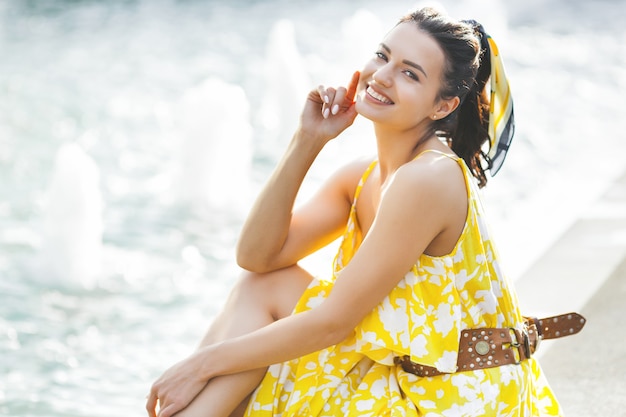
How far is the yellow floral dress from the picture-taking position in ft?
6.19

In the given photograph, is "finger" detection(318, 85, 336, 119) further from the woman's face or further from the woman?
the woman's face

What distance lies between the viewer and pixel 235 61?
365 inches

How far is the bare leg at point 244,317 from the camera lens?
1.99 metres

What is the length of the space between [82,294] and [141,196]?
1.43 m

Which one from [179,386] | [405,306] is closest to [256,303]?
[179,386]

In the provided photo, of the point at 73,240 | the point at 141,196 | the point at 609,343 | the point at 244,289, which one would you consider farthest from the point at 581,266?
the point at 141,196

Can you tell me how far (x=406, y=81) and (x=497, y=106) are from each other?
0.72 ft

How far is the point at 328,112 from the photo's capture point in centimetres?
219

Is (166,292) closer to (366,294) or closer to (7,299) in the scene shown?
(7,299)

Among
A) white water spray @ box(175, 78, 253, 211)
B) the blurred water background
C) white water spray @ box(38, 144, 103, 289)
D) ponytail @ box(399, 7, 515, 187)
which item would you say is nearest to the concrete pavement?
the blurred water background

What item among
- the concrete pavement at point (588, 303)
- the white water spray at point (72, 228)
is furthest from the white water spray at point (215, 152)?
the concrete pavement at point (588, 303)

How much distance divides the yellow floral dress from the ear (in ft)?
0.48

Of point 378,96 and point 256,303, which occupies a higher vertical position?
point 378,96

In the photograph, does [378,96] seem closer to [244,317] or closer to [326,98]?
[326,98]
